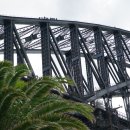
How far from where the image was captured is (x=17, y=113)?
21750mm

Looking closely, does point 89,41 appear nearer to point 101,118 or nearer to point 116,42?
point 116,42

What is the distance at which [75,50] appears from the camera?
238ft

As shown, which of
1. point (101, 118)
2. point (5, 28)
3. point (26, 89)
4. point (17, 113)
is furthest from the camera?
point (101, 118)

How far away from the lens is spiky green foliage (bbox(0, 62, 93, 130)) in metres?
21.2

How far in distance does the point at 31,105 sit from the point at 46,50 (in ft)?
145

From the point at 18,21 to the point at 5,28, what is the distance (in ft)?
8.65

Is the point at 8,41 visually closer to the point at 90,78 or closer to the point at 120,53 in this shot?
the point at 90,78

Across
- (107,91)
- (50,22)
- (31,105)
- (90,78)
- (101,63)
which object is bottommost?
(31,105)

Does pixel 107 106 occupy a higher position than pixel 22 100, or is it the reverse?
pixel 107 106

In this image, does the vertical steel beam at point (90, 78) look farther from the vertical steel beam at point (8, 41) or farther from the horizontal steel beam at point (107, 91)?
the vertical steel beam at point (8, 41)

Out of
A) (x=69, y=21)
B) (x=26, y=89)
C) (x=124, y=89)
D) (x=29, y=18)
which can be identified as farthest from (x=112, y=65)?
(x=26, y=89)

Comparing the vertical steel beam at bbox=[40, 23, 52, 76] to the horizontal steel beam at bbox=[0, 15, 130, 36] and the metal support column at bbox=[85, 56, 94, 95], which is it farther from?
the metal support column at bbox=[85, 56, 94, 95]

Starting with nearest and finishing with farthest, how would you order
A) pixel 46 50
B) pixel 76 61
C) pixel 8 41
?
1. pixel 8 41
2. pixel 46 50
3. pixel 76 61

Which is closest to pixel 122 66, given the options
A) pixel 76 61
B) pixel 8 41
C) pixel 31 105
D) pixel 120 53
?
pixel 120 53
